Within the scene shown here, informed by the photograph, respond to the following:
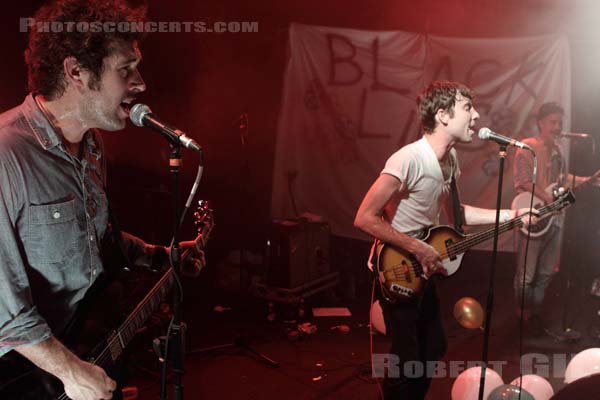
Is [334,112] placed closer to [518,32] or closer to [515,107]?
[515,107]

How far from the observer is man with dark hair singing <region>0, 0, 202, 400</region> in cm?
189

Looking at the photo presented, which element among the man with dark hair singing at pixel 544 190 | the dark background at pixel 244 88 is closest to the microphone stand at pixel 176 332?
the dark background at pixel 244 88

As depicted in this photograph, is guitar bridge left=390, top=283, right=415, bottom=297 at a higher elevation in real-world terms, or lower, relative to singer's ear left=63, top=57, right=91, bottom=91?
lower

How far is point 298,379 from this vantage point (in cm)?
A: 468

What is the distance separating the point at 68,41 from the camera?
87.0 inches

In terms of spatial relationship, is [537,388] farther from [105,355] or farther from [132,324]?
[105,355]

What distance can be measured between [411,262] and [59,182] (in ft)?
7.24

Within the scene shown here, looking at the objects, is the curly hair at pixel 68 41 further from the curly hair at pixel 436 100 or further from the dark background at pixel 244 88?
the dark background at pixel 244 88

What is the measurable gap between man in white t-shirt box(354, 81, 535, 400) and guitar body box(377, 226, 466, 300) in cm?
6

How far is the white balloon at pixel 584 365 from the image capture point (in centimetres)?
381

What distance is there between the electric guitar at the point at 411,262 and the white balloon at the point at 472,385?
0.73m

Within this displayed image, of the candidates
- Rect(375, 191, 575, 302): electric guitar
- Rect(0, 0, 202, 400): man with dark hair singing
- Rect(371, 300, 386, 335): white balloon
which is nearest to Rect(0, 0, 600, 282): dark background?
Rect(371, 300, 386, 335): white balloon

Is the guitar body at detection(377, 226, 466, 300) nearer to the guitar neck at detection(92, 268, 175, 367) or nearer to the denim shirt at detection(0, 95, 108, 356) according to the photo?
the guitar neck at detection(92, 268, 175, 367)

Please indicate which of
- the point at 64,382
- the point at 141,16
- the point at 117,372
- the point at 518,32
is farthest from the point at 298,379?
the point at 518,32
